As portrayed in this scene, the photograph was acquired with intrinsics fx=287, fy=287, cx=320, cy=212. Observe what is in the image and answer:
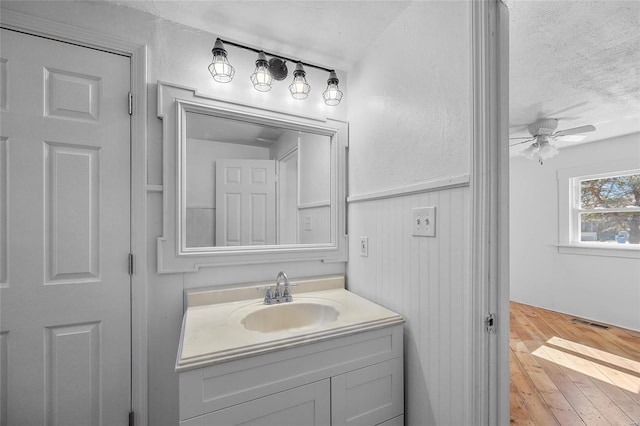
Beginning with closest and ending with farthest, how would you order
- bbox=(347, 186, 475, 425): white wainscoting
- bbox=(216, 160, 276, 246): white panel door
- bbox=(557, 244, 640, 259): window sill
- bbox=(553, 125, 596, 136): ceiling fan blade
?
bbox=(347, 186, 475, 425): white wainscoting < bbox=(216, 160, 276, 246): white panel door < bbox=(553, 125, 596, 136): ceiling fan blade < bbox=(557, 244, 640, 259): window sill

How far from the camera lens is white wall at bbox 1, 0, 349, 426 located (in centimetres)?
126

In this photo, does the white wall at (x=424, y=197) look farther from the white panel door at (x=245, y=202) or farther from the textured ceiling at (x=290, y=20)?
the white panel door at (x=245, y=202)

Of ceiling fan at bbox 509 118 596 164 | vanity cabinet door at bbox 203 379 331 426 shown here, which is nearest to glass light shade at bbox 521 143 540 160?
ceiling fan at bbox 509 118 596 164

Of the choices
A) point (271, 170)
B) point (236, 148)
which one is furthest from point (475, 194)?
point (236, 148)

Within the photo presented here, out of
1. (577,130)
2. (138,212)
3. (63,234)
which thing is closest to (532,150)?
(577,130)

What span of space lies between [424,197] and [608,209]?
3.67 metres

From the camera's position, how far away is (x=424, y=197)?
46.9 inches

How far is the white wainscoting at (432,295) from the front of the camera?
1024 mm

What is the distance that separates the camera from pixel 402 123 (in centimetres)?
131

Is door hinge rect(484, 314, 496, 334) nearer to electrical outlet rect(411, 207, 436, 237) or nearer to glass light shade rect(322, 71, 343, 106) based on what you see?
electrical outlet rect(411, 207, 436, 237)

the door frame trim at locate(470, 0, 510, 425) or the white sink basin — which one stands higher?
the door frame trim at locate(470, 0, 510, 425)

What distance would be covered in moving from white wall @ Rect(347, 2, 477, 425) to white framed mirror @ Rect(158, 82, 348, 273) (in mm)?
268

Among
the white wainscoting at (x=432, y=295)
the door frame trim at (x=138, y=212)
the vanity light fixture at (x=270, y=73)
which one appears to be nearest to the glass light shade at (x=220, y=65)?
the vanity light fixture at (x=270, y=73)

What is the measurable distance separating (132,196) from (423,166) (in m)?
1.28
